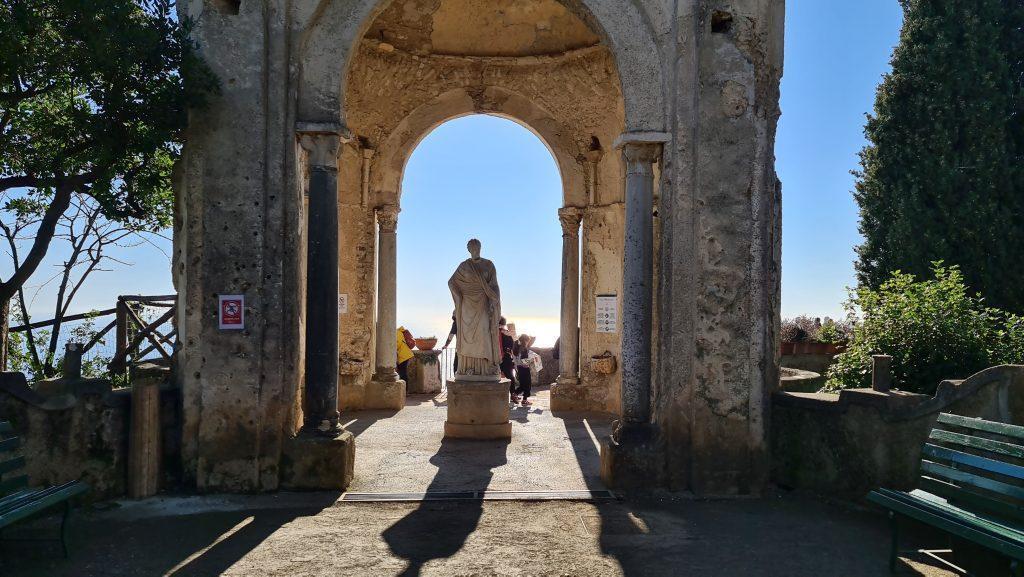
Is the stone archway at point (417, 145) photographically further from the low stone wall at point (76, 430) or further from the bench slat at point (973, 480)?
the bench slat at point (973, 480)

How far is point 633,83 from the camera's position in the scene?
6594 millimetres

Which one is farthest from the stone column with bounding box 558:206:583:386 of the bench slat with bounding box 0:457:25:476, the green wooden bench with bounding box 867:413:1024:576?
the bench slat with bounding box 0:457:25:476

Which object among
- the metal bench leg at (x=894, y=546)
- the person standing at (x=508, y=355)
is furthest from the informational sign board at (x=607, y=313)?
the metal bench leg at (x=894, y=546)

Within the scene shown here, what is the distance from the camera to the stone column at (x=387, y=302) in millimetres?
11578

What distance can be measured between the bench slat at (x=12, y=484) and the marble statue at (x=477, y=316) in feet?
17.0

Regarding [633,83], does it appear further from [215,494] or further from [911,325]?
[215,494]

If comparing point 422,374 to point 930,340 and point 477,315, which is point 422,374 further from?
point 930,340

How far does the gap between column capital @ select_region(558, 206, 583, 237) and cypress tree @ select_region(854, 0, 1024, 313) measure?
7019 mm

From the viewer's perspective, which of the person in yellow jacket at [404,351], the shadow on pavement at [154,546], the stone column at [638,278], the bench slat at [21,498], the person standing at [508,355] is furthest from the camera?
the person in yellow jacket at [404,351]

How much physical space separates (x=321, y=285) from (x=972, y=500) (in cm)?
512

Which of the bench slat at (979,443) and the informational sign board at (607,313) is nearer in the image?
the bench slat at (979,443)

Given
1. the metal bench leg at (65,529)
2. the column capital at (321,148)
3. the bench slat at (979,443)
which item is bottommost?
the metal bench leg at (65,529)

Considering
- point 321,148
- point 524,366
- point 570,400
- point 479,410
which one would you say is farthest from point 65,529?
point 524,366

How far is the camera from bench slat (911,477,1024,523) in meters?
4.04
